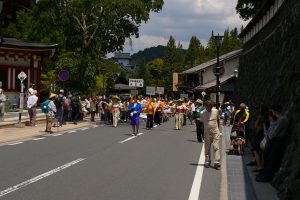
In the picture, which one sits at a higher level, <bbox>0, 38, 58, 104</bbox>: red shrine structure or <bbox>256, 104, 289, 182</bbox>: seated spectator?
<bbox>0, 38, 58, 104</bbox>: red shrine structure

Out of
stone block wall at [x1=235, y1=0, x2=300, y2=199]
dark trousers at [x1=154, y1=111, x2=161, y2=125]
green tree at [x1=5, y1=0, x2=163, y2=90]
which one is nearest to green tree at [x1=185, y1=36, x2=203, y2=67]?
green tree at [x1=5, y1=0, x2=163, y2=90]

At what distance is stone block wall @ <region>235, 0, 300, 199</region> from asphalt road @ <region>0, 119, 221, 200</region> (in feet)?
5.00

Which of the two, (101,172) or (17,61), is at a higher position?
(17,61)

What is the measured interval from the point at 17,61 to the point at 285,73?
89.4 ft

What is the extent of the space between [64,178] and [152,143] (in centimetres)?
925

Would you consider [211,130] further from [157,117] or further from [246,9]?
[246,9]

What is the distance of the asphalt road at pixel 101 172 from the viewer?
9.02m

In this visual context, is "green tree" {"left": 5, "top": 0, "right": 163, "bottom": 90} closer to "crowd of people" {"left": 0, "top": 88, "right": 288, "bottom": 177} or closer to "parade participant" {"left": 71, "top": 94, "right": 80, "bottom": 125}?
"parade participant" {"left": 71, "top": 94, "right": 80, "bottom": 125}

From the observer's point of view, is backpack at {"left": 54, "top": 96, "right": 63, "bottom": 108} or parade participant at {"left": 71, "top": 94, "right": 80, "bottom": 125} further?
parade participant at {"left": 71, "top": 94, "right": 80, "bottom": 125}

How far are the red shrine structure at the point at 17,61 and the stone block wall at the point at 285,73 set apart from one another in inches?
672

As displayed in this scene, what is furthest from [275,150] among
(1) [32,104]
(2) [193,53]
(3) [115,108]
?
(2) [193,53]

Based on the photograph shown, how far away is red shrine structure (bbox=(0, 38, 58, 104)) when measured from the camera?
1420 inches

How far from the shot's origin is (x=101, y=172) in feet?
37.8

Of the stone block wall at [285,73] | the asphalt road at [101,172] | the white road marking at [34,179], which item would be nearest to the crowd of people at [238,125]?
the stone block wall at [285,73]
